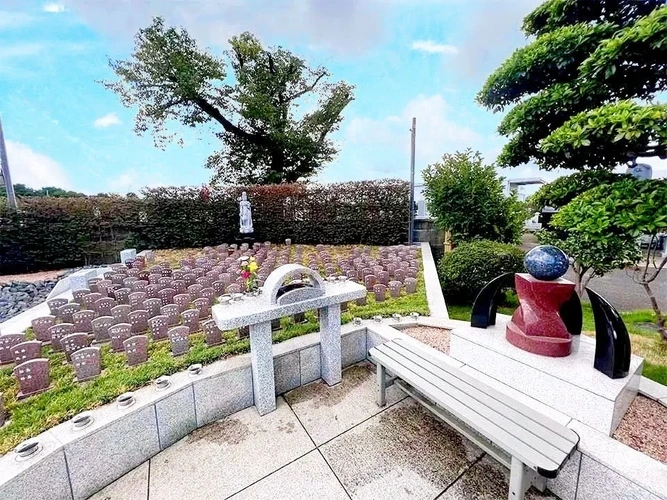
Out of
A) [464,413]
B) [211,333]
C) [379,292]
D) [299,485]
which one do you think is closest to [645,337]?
[379,292]

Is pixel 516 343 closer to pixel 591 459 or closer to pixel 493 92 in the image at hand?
pixel 591 459

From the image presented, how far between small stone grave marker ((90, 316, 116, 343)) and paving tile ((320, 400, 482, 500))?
11.6 feet

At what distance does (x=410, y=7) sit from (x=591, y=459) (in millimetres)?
8163

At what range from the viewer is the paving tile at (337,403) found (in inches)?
117

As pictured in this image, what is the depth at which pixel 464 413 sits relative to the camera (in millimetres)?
2264

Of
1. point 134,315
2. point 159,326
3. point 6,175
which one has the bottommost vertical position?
point 159,326

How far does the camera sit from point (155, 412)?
2645 mm

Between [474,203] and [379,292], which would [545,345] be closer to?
[379,292]

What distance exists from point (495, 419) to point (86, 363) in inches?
160

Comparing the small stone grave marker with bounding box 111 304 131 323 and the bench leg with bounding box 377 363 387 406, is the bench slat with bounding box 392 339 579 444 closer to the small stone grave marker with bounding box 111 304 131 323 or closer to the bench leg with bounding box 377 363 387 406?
the bench leg with bounding box 377 363 387 406

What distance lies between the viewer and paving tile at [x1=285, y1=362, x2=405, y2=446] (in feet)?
9.71

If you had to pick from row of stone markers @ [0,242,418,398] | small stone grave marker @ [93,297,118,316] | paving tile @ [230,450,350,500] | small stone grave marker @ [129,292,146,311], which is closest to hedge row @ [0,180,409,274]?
row of stone markers @ [0,242,418,398]

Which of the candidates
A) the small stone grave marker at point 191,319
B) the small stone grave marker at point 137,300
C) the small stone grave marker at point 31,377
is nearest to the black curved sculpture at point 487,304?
the small stone grave marker at point 191,319

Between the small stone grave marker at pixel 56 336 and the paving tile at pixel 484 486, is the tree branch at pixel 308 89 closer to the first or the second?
Answer: the small stone grave marker at pixel 56 336
